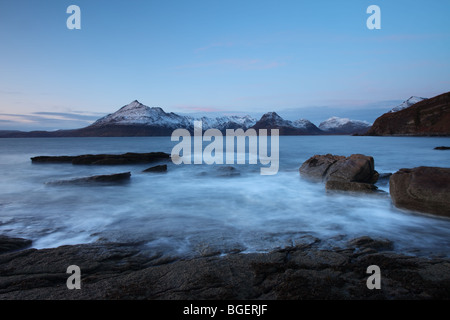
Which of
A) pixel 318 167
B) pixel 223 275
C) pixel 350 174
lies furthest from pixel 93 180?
pixel 350 174

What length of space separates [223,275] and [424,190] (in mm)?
6288

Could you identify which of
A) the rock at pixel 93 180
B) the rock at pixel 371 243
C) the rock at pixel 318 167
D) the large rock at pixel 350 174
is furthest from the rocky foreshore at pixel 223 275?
the rock at pixel 318 167

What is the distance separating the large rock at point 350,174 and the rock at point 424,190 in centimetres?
185

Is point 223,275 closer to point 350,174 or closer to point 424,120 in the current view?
point 350,174

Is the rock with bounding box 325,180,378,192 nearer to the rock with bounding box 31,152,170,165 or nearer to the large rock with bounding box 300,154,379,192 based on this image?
the large rock with bounding box 300,154,379,192

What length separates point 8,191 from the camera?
438 inches

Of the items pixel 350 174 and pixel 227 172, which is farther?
pixel 227 172

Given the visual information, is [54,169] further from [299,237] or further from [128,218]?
[299,237]

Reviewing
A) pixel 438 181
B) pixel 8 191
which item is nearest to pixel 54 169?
pixel 8 191

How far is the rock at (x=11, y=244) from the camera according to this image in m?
4.76

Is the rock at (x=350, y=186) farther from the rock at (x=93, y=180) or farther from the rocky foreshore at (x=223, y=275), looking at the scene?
the rock at (x=93, y=180)

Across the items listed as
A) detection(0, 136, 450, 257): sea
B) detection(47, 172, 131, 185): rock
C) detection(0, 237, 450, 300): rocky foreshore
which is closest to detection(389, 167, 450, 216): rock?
detection(0, 136, 450, 257): sea

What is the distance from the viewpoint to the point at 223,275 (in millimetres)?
3695

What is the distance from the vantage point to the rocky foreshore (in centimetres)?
320
